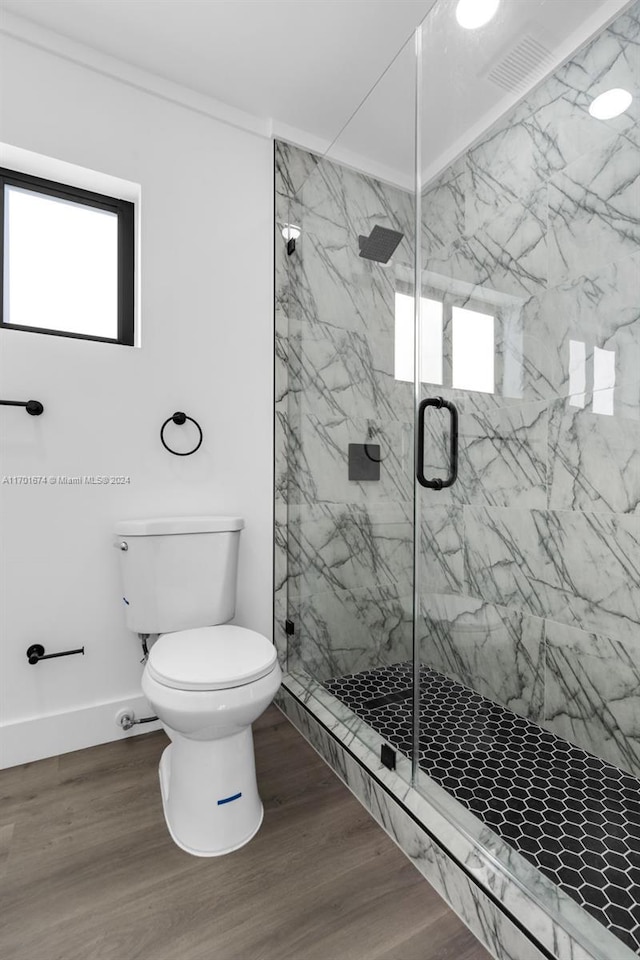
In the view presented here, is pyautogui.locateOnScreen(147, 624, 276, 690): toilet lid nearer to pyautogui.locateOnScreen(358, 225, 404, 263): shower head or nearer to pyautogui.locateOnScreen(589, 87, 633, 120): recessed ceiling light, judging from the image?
pyautogui.locateOnScreen(358, 225, 404, 263): shower head

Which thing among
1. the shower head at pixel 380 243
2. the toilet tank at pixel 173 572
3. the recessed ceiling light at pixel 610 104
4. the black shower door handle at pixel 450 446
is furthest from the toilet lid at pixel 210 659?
the recessed ceiling light at pixel 610 104

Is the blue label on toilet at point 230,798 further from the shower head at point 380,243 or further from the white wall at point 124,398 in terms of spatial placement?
the shower head at point 380,243

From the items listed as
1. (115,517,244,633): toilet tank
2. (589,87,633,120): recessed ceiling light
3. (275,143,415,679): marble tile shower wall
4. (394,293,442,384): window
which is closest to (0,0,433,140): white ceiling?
(275,143,415,679): marble tile shower wall

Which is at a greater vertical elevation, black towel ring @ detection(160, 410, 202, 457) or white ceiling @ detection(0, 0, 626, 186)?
white ceiling @ detection(0, 0, 626, 186)

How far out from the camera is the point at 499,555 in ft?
6.31

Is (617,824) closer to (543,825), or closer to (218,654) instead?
(543,825)

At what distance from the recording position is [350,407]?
76.2 inches

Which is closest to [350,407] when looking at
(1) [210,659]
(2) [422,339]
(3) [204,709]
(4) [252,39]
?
(2) [422,339]

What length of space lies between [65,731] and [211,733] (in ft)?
2.57

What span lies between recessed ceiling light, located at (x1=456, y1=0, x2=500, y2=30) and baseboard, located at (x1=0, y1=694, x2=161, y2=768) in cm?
245

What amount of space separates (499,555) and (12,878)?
172 cm

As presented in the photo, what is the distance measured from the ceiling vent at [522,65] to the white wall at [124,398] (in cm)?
96

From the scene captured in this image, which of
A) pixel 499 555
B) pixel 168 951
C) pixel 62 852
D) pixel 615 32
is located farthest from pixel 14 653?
pixel 615 32

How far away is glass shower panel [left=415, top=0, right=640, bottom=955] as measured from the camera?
1.53m
